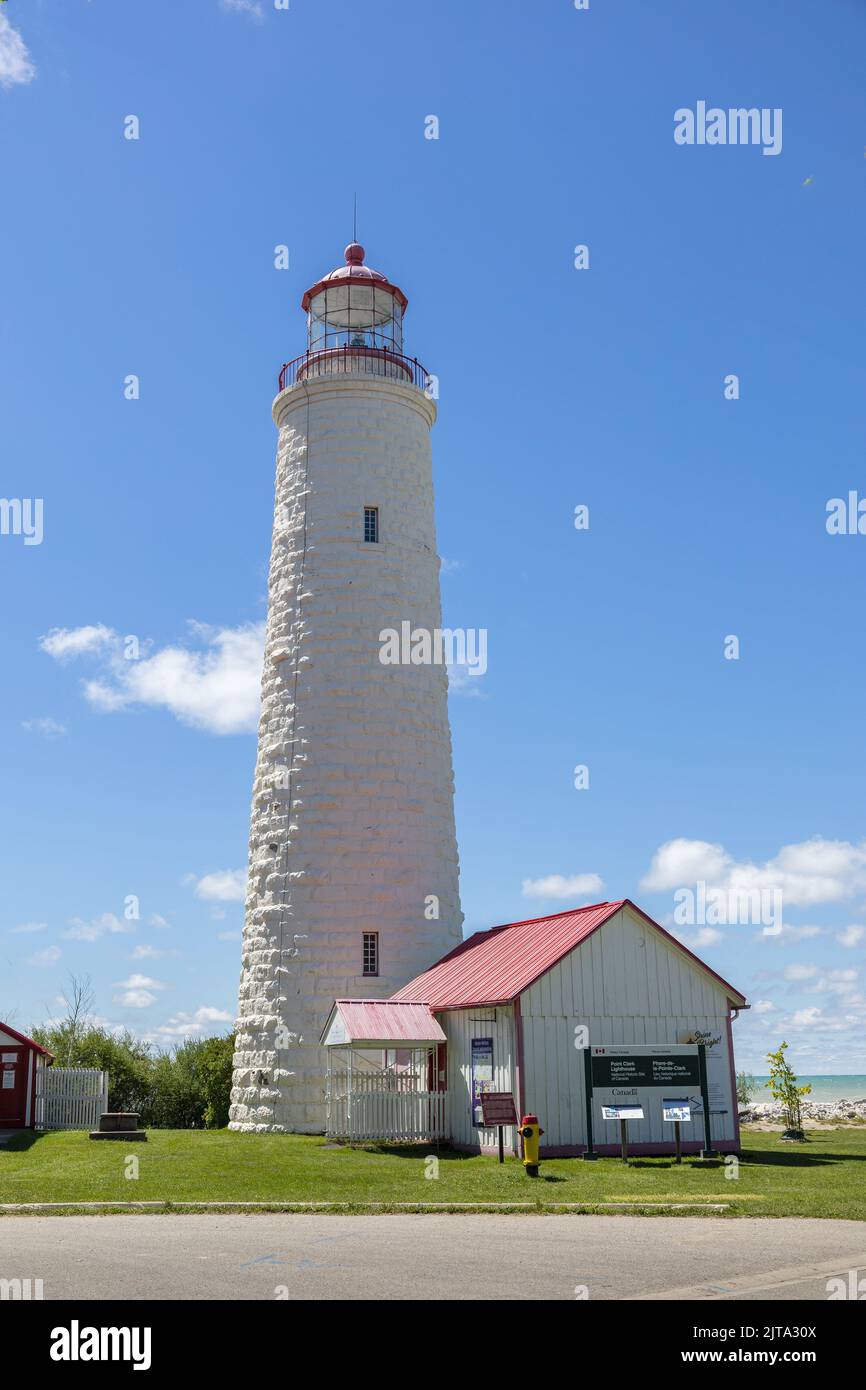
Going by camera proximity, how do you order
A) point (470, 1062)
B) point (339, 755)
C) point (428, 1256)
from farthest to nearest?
point (339, 755), point (470, 1062), point (428, 1256)

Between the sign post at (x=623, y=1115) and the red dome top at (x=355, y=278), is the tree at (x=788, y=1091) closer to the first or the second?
the sign post at (x=623, y=1115)

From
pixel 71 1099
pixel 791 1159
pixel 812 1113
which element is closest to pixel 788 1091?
pixel 791 1159

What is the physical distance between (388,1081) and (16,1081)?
10736 mm

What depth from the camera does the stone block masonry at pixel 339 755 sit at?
2719 centimetres

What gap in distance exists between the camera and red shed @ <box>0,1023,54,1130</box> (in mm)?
29906

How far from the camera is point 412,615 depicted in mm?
29578

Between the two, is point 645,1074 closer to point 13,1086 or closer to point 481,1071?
point 481,1071

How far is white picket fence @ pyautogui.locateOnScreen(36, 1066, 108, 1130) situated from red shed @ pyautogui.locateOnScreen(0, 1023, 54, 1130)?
0.94 feet

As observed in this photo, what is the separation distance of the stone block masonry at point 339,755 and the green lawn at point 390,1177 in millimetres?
3530

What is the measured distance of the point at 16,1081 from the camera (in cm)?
3003

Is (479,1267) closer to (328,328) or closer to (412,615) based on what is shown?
(412,615)

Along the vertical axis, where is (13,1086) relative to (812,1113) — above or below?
above

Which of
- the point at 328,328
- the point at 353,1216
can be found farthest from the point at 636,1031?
the point at 328,328

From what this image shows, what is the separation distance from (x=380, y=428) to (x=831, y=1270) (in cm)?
2315
